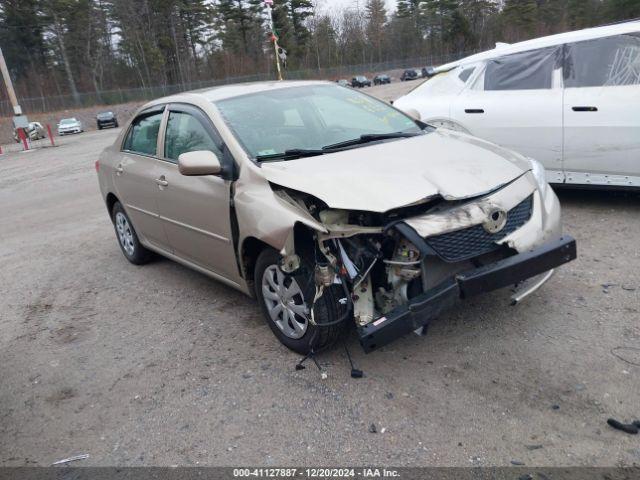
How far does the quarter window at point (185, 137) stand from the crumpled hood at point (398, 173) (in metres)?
0.78

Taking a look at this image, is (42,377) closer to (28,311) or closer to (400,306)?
(28,311)

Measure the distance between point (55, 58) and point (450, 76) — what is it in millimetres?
68824

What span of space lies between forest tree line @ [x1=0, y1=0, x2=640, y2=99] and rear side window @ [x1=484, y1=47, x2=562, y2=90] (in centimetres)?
5637

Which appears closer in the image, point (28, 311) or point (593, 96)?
point (28, 311)

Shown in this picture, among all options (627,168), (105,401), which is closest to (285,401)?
(105,401)

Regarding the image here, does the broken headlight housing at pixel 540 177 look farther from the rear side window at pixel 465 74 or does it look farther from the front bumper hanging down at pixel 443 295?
the rear side window at pixel 465 74

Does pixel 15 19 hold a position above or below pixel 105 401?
A: above

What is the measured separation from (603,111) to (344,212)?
3531mm

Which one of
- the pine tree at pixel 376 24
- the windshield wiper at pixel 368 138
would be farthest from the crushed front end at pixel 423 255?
the pine tree at pixel 376 24

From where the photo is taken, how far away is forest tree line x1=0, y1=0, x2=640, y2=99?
61562mm

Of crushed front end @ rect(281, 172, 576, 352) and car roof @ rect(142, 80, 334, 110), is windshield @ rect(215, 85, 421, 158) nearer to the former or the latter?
car roof @ rect(142, 80, 334, 110)

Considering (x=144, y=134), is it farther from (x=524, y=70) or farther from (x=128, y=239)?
(x=524, y=70)

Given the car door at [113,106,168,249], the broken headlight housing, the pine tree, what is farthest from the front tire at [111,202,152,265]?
the pine tree

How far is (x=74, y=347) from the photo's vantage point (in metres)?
4.27
